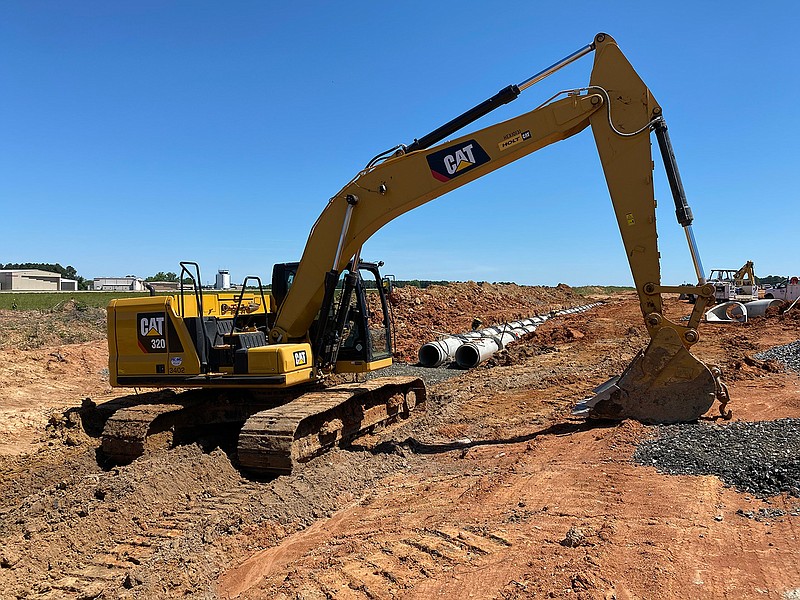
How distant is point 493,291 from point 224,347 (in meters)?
38.9

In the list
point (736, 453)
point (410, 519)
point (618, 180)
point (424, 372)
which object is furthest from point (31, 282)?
point (736, 453)

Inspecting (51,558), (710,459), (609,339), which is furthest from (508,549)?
(609,339)

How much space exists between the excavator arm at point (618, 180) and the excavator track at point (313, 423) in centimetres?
163

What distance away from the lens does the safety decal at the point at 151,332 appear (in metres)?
8.68

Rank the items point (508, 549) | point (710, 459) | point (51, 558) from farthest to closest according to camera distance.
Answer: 1. point (710, 459)
2. point (51, 558)
3. point (508, 549)

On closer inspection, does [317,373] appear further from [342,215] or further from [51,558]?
[51,558]

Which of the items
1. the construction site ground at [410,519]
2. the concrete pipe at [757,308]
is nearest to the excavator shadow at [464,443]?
the construction site ground at [410,519]

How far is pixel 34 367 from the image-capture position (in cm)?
1603

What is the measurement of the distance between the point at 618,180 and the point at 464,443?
166 inches

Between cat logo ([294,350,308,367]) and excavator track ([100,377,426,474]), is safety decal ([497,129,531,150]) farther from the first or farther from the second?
excavator track ([100,377,426,474])

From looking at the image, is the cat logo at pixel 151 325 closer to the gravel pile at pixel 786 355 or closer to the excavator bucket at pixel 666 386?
the excavator bucket at pixel 666 386

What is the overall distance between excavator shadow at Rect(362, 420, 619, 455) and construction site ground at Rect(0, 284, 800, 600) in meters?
0.04

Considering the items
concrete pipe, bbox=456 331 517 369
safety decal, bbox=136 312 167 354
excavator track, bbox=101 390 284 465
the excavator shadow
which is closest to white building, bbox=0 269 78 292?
concrete pipe, bbox=456 331 517 369

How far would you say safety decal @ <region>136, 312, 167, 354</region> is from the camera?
28.5ft
